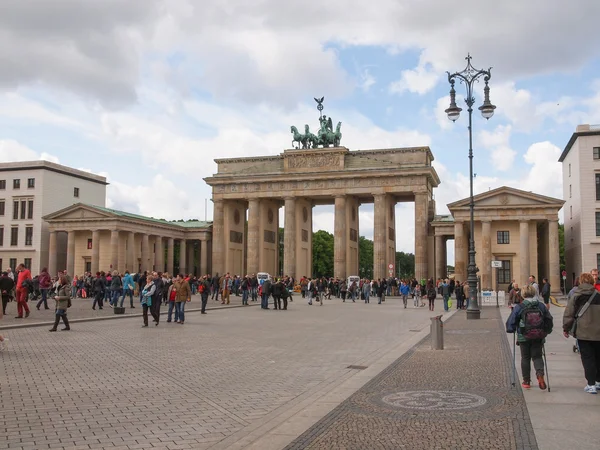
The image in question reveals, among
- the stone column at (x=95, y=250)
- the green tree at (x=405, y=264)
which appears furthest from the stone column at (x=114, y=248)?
the green tree at (x=405, y=264)

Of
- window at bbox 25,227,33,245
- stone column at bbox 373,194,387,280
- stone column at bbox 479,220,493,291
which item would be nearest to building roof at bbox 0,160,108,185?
window at bbox 25,227,33,245

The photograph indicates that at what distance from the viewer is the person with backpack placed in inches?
402

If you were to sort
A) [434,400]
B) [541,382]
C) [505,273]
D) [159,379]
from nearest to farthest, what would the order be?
[434,400] < [541,382] < [159,379] < [505,273]

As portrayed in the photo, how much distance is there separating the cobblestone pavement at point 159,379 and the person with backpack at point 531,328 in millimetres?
3413

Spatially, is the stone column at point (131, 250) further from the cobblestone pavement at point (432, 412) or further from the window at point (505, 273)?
the cobblestone pavement at point (432, 412)

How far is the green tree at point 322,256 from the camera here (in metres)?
121

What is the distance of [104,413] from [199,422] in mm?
1447

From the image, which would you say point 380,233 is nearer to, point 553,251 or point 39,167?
point 553,251

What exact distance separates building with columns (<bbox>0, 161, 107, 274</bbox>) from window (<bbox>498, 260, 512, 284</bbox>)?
5552cm

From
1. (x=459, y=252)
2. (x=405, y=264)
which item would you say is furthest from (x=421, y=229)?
(x=405, y=264)

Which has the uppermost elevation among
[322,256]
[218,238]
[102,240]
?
[218,238]

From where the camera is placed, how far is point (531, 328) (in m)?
10.2

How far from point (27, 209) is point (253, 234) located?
96.1 ft

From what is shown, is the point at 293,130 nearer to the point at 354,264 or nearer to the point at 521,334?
the point at 354,264
